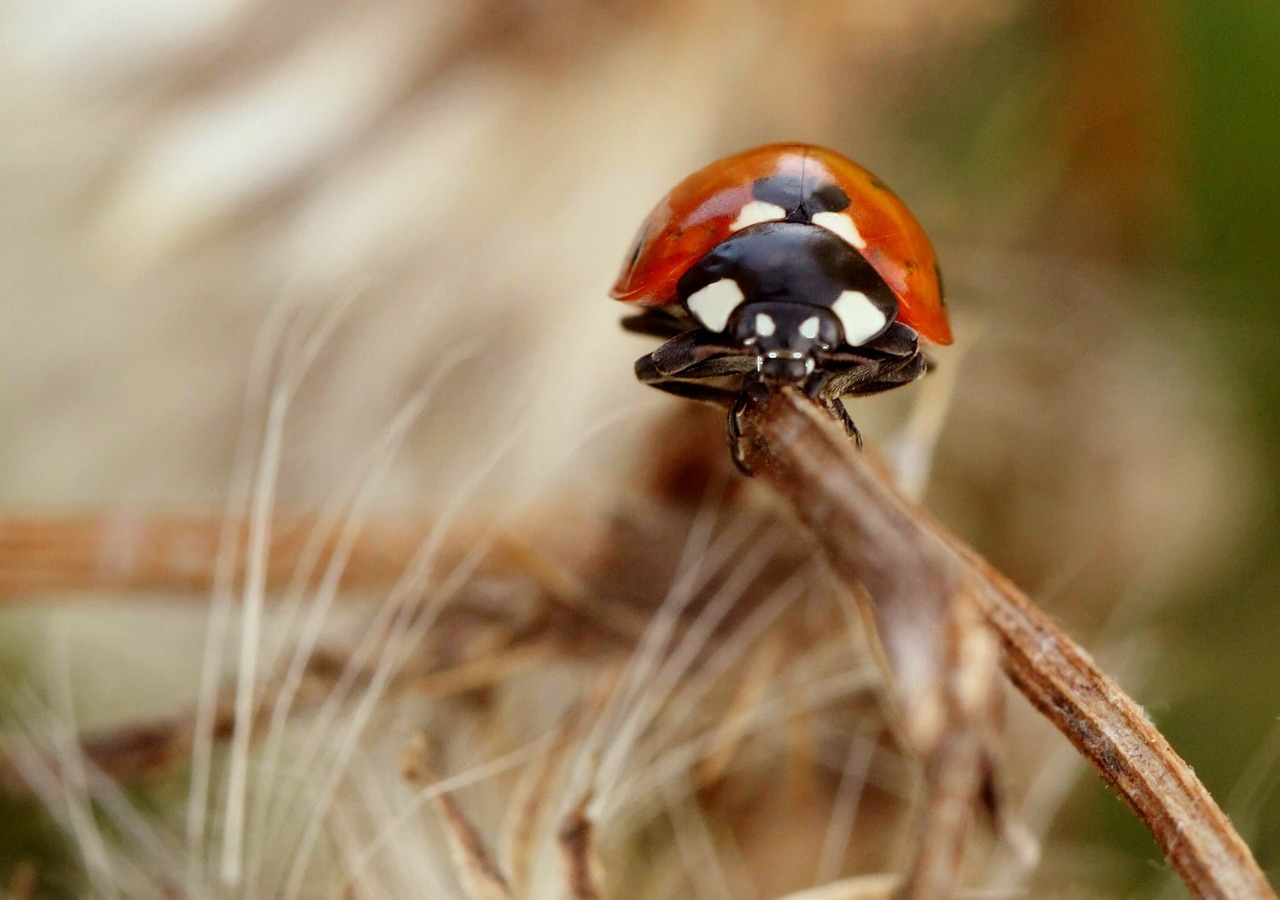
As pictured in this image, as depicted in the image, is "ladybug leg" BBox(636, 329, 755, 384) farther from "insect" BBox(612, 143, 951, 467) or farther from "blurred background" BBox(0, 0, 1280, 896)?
"blurred background" BBox(0, 0, 1280, 896)

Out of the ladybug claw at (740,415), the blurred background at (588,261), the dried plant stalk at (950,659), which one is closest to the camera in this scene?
the dried plant stalk at (950,659)

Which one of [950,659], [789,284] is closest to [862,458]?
[950,659]

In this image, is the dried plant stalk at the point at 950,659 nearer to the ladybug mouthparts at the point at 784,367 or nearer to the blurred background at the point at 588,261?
the ladybug mouthparts at the point at 784,367

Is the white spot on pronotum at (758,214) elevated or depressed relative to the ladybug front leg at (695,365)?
elevated

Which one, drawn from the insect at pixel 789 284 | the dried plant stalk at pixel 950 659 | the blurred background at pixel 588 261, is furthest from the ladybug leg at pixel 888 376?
the blurred background at pixel 588 261

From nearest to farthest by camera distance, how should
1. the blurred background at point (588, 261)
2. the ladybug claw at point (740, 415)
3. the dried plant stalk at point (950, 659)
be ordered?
the dried plant stalk at point (950, 659)
the ladybug claw at point (740, 415)
the blurred background at point (588, 261)

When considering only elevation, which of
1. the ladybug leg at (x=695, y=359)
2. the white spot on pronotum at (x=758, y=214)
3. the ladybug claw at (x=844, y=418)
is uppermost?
the white spot on pronotum at (x=758, y=214)

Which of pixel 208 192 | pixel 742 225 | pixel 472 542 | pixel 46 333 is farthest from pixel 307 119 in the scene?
pixel 742 225
